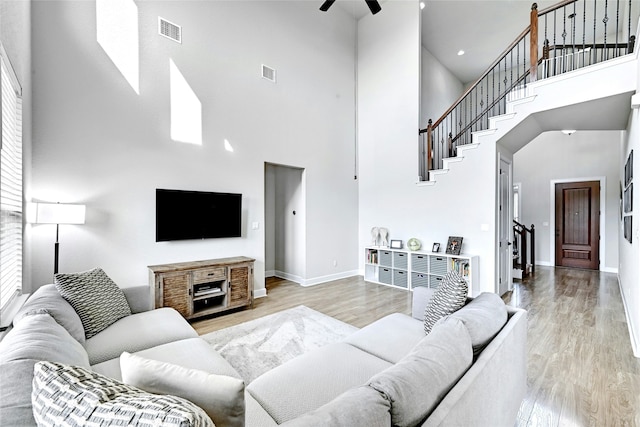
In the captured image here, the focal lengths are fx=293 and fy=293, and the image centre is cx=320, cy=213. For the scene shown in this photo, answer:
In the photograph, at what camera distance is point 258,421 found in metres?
1.30

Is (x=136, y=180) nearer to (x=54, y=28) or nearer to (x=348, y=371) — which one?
(x=54, y=28)

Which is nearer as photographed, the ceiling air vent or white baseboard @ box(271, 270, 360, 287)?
the ceiling air vent

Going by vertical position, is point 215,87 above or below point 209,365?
above

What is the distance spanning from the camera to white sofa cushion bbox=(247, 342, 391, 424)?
4.61 feet

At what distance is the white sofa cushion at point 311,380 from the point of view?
141cm

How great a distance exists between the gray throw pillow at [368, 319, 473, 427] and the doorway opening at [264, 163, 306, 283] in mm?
4294

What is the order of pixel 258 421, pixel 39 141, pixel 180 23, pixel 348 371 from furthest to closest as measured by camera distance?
pixel 180 23 < pixel 39 141 < pixel 348 371 < pixel 258 421

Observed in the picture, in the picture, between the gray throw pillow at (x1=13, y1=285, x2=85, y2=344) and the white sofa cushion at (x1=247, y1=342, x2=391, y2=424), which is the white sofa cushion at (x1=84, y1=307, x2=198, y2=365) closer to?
the gray throw pillow at (x1=13, y1=285, x2=85, y2=344)

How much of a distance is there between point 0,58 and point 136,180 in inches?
74.8

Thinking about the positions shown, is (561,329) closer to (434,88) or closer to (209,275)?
(209,275)

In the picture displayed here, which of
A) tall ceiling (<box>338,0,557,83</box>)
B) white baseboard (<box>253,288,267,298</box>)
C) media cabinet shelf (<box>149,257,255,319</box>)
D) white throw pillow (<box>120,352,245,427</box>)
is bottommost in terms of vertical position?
white baseboard (<box>253,288,267,298</box>)

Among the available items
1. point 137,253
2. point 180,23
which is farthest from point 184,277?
point 180,23

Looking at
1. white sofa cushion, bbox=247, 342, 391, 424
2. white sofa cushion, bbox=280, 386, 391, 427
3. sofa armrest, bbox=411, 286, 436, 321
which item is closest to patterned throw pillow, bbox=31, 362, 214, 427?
white sofa cushion, bbox=280, 386, 391, 427

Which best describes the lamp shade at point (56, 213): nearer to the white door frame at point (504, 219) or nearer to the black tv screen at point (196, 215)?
the black tv screen at point (196, 215)
